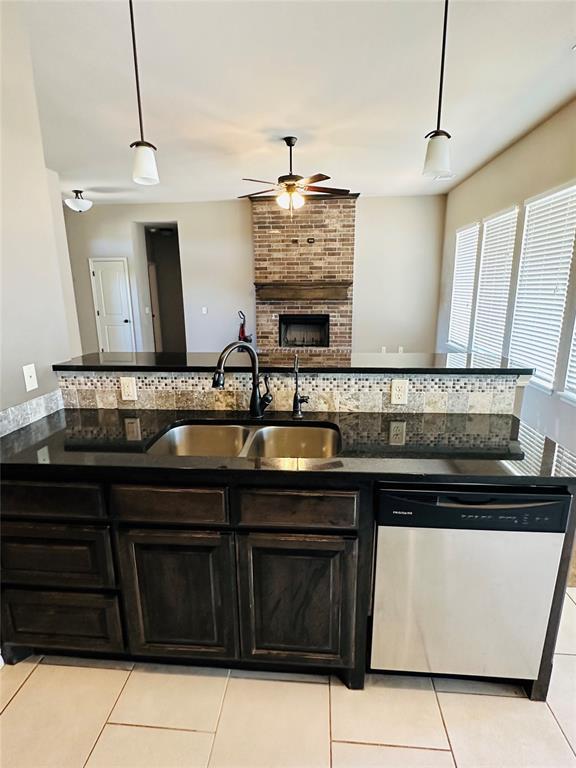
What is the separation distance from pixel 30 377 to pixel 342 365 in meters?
1.44

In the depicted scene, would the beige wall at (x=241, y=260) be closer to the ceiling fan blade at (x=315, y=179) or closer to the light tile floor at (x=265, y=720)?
the ceiling fan blade at (x=315, y=179)

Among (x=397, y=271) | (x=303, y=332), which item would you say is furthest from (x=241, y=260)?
(x=397, y=271)

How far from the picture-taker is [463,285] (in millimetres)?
5102

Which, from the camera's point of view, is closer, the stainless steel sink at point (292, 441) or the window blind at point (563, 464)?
the window blind at point (563, 464)

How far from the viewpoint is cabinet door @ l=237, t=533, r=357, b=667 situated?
1.34 m

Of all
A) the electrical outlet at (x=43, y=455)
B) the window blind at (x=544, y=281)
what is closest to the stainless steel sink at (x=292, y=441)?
the electrical outlet at (x=43, y=455)

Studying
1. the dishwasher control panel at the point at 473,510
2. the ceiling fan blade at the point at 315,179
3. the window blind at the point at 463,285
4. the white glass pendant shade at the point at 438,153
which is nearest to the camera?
the dishwasher control panel at the point at 473,510

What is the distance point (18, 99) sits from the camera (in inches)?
64.2

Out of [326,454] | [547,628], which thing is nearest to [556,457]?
[547,628]

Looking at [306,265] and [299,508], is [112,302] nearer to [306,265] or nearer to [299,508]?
[306,265]

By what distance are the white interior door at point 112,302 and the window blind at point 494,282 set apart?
17.3 ft

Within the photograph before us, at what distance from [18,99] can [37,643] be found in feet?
7.44

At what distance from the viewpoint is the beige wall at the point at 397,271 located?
233 inches

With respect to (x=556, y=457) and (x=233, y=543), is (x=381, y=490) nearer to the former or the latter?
(x=233, y=543)
